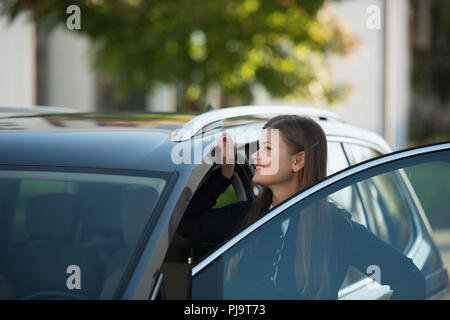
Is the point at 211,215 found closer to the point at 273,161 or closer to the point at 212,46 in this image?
the point at 273,161

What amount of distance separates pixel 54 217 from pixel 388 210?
1599 mm

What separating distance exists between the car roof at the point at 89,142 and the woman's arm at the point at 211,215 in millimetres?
278

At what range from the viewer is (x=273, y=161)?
2.67m

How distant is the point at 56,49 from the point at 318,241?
10768 millimetres

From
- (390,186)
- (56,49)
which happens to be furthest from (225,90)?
(390,186)

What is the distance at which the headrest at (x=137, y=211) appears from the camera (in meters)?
2.24

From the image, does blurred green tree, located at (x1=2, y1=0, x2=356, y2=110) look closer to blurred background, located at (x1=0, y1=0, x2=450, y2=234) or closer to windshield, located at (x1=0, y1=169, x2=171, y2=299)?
blurred background, located at (x1=0, y1=0, x2=450, y2=234)

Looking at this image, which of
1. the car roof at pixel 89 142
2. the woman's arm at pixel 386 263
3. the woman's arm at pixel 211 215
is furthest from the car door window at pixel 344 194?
the car roof at pixel 89 142

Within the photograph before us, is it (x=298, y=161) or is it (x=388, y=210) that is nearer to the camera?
(x=298, y=161)

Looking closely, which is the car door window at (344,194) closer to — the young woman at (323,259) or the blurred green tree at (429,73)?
the young woman at (323,259)

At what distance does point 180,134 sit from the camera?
2.57 m

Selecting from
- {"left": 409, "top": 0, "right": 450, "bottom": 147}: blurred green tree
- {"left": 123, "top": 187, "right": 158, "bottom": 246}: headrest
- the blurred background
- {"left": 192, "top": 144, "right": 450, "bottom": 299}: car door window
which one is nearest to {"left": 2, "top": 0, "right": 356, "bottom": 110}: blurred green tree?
the blurred background

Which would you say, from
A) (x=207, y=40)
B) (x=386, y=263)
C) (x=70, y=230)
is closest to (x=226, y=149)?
(x=70, y=230)

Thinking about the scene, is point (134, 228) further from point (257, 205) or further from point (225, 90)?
point (225, 90)
